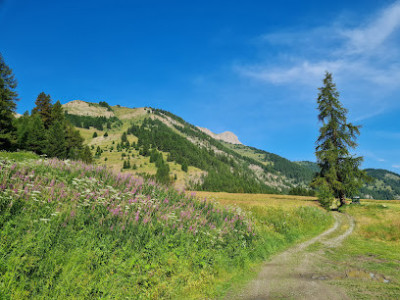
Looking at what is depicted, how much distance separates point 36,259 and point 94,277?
3.61ft

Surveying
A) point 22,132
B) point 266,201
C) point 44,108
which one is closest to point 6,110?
point 22,132

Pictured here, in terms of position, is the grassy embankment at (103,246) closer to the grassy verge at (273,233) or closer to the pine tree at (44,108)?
the grassy verge at (273,233)

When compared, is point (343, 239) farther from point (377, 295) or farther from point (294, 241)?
point (377, 295)

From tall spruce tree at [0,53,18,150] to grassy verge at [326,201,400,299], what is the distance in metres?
48.5

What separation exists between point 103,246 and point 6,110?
48.0m

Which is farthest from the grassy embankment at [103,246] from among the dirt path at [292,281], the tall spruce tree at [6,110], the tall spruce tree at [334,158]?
the tall spruce tree at [6,110]

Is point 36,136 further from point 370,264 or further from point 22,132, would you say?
point 370,264

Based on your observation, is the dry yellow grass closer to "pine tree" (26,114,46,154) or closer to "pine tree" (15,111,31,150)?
"pine tree" (15,111,31,150)

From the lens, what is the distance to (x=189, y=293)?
5.09m

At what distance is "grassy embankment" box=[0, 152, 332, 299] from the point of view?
13.6 ft

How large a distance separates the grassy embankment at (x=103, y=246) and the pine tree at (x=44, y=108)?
6270 cm

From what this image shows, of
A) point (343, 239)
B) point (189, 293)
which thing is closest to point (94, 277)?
point (189, 293)

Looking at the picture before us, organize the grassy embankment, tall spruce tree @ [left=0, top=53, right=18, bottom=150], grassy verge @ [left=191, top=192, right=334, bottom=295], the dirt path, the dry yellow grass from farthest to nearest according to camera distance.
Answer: tall spruce tree @ [left=0, top=53, right=18, bottom=150] → the dry yellow grass → grassy verge @ [left=191, top=192, right=334, bottom=295] → the dirt path → the grassy embankment

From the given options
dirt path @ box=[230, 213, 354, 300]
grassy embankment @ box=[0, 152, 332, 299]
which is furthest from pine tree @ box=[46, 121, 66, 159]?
dirt path @ box=[230, 213, 354, 300]
